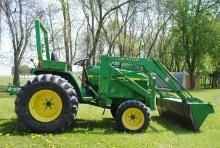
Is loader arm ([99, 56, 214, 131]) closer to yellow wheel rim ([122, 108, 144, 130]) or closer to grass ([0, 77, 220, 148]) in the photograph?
grass ([0, 77, 220, 148])

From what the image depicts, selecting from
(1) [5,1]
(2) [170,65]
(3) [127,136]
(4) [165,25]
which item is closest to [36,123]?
(3) [127,136]

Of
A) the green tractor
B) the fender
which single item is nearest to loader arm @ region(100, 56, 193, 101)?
the green tractor

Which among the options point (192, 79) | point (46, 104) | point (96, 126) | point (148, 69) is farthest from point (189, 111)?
point (192, 79)

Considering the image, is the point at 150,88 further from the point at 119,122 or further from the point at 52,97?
the point at 52,97

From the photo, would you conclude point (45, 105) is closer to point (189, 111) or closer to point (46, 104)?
point (46, 104)

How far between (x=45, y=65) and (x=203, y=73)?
56092 millimetres

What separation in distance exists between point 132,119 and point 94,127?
4.19 ft

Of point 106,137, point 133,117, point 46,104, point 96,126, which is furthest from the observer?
point 96,126

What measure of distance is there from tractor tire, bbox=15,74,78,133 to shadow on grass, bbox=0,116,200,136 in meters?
0.35

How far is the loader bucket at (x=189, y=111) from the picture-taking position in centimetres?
1157

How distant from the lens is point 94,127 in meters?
11.9

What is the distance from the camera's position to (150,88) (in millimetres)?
12352

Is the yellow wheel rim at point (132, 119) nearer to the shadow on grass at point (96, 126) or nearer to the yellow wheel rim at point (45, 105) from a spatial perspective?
the shadow on grass at point (96, 126)

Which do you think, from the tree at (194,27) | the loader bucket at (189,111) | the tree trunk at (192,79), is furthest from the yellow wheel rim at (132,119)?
the tree trunk at (192,79)
